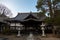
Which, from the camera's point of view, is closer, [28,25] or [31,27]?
[31,27]

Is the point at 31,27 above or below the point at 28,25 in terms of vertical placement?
below

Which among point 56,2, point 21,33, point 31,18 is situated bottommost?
point 21,33

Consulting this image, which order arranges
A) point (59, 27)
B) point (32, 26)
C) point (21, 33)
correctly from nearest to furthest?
point (59, 27) → point (21, 33) → point (32, 26)

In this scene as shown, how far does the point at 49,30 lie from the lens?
27.4m

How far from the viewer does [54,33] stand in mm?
24750

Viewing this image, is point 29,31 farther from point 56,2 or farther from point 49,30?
point 56,2

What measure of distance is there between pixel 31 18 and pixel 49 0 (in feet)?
22.4

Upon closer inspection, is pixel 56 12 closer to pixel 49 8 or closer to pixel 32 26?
pixel 49 8

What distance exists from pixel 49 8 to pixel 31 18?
20.4 ft

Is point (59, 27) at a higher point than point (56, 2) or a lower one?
lower

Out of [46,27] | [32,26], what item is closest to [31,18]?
[32,26]

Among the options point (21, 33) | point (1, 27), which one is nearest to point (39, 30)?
point (21, 33)

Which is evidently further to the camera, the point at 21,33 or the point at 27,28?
the point at 27,28

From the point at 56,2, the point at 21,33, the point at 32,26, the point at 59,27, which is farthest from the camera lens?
the point at 32,26
